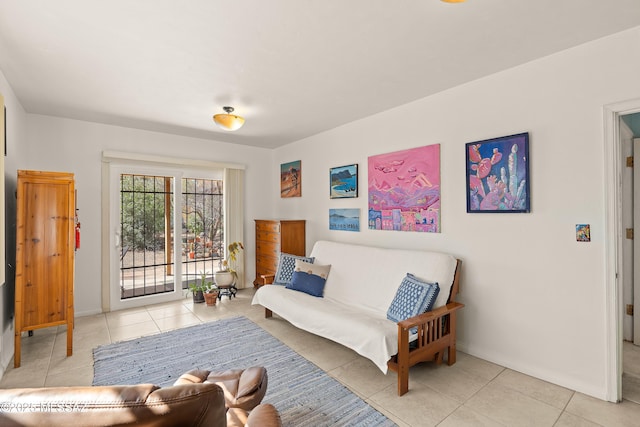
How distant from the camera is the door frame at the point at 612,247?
215 cm

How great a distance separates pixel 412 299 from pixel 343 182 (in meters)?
2.00

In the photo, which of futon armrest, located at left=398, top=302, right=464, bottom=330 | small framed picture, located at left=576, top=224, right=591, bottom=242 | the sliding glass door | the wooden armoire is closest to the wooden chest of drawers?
the sliding glass door

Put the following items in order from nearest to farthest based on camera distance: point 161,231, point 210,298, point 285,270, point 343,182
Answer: point 285,270 → point 343,182 → point 210,298 → point 161,231

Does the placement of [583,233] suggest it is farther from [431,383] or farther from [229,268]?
[229,268]

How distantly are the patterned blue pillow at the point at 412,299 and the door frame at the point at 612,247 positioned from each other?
1.13 m

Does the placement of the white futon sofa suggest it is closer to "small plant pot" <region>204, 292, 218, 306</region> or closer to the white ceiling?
"small plant pot" <region>204, 292, 218, 306</region>


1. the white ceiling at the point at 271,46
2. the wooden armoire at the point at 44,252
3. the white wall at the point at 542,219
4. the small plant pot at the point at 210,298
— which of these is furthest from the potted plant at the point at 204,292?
the white wall at the point at 542,219

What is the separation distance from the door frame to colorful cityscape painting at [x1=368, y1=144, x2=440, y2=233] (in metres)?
1.26

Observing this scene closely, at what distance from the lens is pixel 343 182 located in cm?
425

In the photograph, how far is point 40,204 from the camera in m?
2.87

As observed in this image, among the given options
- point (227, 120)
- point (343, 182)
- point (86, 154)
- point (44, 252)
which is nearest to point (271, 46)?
point (227, 120)

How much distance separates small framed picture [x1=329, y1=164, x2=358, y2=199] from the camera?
4.07 m

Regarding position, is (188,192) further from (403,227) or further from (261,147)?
(403,227)

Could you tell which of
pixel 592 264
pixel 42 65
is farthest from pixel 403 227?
pixel 42 65
